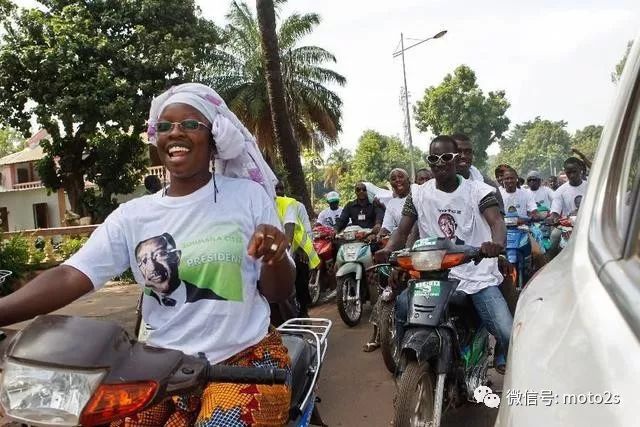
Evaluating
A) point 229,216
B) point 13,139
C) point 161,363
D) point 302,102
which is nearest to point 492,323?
point 229,216

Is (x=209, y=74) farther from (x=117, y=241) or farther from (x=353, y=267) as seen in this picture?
(x=117, y=241)

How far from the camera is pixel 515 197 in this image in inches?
351

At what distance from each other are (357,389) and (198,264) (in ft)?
10.7

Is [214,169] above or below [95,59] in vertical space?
below

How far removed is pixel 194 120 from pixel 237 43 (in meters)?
21.1

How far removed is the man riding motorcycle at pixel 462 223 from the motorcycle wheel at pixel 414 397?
1.50 feet

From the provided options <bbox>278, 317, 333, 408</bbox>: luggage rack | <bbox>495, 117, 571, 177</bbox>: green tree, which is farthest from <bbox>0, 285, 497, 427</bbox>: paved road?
<bbox>495, 117, 571, 177</bbox>: green tree

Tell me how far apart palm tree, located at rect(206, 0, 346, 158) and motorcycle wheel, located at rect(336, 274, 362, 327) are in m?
14.8

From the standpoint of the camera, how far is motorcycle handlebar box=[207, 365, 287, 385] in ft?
4.53

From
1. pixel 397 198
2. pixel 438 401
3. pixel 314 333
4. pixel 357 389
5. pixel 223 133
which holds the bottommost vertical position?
pixel 357 389

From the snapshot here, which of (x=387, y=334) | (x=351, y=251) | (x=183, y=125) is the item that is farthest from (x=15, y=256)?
(x=183, y=125)

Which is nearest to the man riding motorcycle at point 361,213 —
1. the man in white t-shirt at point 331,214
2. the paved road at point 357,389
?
the man in white t-shirt at point 331,214

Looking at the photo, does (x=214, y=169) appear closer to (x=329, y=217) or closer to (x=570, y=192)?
(x=329, y=217)

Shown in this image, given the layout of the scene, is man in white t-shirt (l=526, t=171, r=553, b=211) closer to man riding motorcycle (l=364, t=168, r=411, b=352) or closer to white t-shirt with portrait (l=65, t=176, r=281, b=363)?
Result: man riding motorcycle (l=364, t=168, r=411, b=352)
